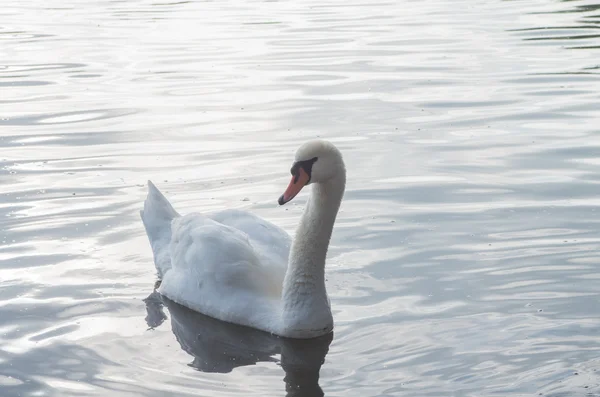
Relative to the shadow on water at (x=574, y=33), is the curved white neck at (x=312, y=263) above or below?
above

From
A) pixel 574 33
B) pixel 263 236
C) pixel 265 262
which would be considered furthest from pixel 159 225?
pixel 574 33

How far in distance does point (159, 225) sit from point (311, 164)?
7.63 ft

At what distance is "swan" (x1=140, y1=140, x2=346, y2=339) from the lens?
25.8 ft

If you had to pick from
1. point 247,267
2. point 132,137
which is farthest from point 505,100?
point 247,267

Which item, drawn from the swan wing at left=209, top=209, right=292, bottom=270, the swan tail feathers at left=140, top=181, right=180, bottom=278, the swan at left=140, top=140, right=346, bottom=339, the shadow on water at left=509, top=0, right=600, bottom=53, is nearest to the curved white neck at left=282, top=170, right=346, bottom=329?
the swan at left=140, top=140, right=346, bottom=339

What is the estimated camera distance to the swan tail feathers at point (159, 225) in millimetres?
9258

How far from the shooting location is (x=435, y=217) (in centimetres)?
1030

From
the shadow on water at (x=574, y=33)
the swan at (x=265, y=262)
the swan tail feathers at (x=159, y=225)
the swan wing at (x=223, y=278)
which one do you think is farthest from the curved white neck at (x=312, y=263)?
the shadow on water at (x=574, y=33)

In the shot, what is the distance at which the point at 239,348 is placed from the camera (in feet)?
25.5

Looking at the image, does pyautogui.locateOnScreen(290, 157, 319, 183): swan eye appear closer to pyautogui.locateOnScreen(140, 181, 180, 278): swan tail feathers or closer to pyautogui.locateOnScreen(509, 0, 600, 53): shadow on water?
pyautogui.locateOnScreen(140, 181, 180, 278): swan tail feathers

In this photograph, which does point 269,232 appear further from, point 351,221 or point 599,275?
point 599,275

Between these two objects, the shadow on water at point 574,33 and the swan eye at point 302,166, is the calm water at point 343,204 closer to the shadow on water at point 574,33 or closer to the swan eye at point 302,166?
the shadow on water at point 574,33

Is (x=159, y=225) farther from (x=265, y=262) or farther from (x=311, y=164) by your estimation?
(x=311, y=164)

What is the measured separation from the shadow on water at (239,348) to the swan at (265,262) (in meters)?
0.08
